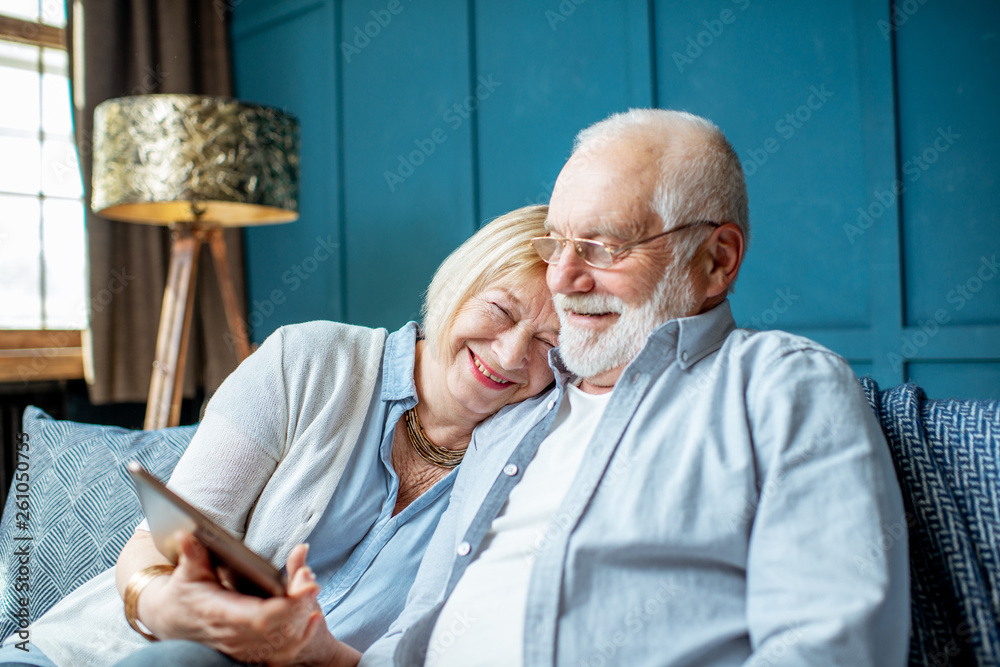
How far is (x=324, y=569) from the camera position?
1.34 metres

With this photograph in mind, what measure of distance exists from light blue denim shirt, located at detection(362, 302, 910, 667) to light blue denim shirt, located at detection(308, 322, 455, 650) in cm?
14

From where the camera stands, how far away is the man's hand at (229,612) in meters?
0.87

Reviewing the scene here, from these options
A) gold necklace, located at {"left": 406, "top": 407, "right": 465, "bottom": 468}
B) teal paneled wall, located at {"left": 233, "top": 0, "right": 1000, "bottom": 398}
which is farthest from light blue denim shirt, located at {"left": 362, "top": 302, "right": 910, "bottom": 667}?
teal paneled wall, located at {"left": 233, "top": 0, "right": 1000, "bottom": 398}

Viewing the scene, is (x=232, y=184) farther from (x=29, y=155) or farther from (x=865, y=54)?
(x=865, y=54)

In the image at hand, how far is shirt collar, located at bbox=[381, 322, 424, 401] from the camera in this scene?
1.39 metres

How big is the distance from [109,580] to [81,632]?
0.33ft

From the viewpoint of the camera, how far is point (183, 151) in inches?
94.0

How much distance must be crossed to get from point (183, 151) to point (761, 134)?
1771 mm

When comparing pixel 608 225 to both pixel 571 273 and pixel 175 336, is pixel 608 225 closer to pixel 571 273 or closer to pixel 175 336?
pixel 571 273

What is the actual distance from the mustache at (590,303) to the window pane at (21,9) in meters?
3.31

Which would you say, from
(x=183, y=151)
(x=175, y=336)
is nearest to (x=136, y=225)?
(x=175, y=336)

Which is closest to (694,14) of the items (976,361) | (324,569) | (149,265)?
(976,361)

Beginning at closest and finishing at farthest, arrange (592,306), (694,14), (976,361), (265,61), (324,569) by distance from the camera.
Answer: (592,306), (324,569), (976,361), (694,14), (265,61)

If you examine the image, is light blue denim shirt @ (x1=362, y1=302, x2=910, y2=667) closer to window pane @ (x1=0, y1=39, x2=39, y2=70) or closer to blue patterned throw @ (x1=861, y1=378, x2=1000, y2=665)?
blue patterned throw @ (x1=861, y1=378, x2=1000, y2=665)
